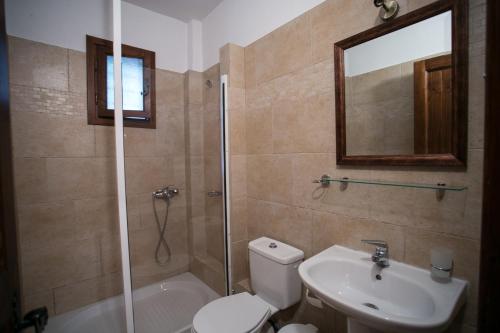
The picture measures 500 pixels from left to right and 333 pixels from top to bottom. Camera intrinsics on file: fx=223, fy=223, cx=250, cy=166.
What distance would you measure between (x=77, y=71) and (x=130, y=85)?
0.53 m

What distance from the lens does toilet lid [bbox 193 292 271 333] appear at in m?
1.22

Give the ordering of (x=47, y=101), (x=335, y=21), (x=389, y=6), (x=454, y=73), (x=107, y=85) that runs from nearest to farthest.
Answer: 1. (x=454, y=73)
2. (x=389, y=6)
3. (x=335, y=21)
4. (x=47, y=101)
5. (x=107, y=85)

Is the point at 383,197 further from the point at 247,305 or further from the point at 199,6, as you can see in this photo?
the point at 199,6

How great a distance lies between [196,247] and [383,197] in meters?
1.57

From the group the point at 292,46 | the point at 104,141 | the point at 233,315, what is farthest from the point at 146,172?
the point at 292,46

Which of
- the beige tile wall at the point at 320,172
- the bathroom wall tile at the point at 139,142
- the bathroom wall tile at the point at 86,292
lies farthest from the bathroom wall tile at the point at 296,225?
the bathroom wall tile at the point at 86,292

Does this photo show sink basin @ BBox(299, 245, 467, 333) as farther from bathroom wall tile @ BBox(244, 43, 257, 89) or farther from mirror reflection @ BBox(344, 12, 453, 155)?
bathroom wall tile @ BBox(244, 43, 257, 89)

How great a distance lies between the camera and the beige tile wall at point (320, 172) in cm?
89

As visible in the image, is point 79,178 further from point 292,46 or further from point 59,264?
point 292,46

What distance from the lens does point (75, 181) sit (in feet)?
5.69

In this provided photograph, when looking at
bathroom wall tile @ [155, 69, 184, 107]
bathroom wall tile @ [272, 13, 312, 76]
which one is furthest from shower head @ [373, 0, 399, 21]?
bathroom wall tile @ [155, 69, 184, 107]

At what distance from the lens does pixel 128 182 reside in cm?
148

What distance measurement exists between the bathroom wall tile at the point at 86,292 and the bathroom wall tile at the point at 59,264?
0.05 m

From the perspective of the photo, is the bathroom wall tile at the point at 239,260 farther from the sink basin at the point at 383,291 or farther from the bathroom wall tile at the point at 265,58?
the bathroom wall tile at the point at 265,58
